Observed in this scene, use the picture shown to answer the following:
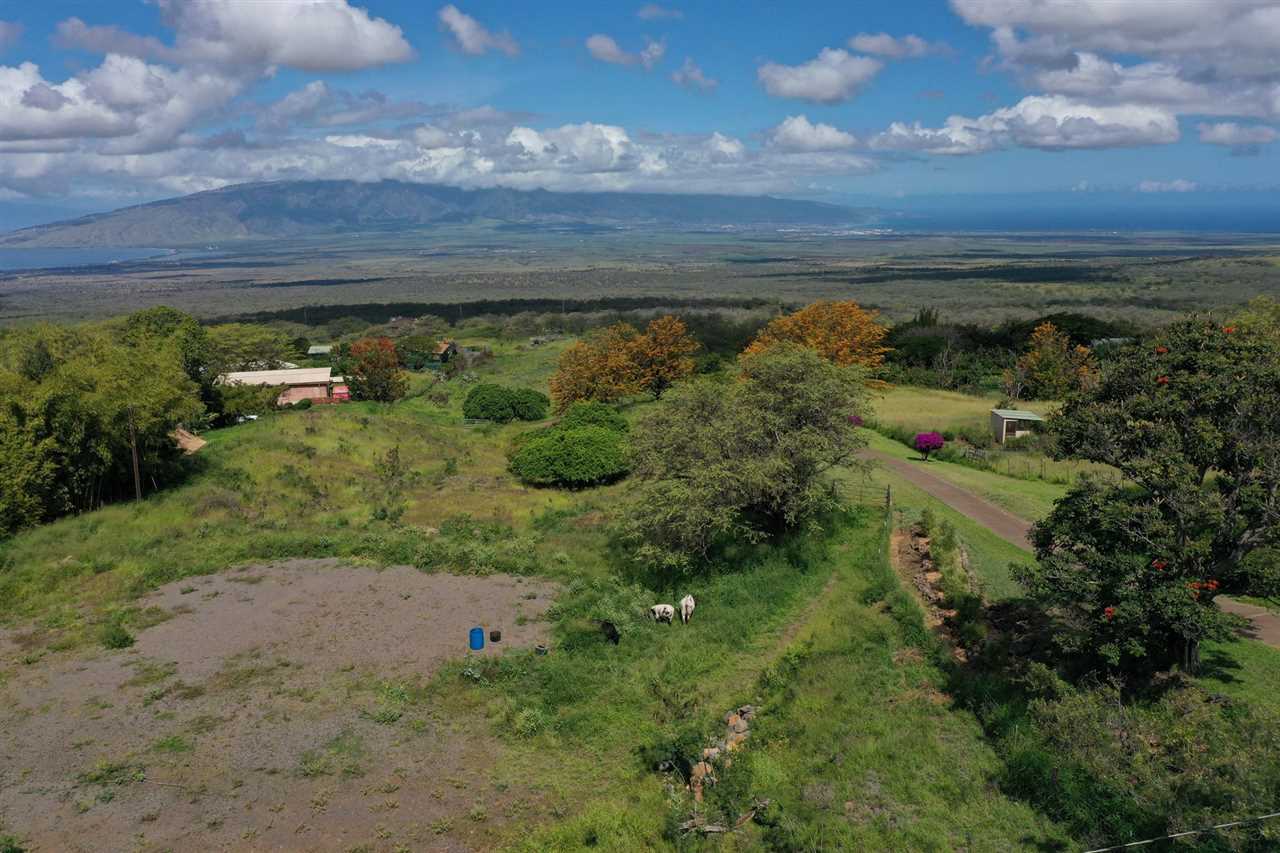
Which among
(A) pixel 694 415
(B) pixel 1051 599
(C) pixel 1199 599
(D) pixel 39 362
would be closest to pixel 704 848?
(B) pixel 1051 599

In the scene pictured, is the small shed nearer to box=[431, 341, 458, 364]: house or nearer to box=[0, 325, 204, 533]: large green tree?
box=[0, 325, 204, 533]: large green tree

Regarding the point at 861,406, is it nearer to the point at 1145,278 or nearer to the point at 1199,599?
the point at 1199,599

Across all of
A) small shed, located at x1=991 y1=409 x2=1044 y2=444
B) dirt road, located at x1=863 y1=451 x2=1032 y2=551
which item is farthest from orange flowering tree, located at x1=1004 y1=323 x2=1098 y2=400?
dirt road, located at x1=863 y1=451 x2=1032 y2=551

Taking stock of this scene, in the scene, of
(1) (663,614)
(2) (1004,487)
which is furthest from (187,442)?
(2) (1004,487)

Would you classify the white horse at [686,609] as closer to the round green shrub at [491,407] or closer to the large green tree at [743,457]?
the large green tree at [743,457]

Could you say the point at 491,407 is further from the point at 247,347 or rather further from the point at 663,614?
the point at 663,614

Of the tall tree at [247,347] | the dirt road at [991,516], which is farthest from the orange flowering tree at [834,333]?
the tall tree at [247,347]

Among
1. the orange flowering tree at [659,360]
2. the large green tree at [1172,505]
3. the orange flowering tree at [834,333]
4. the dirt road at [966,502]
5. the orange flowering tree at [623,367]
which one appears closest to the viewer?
the large green tree at [1172,505]
